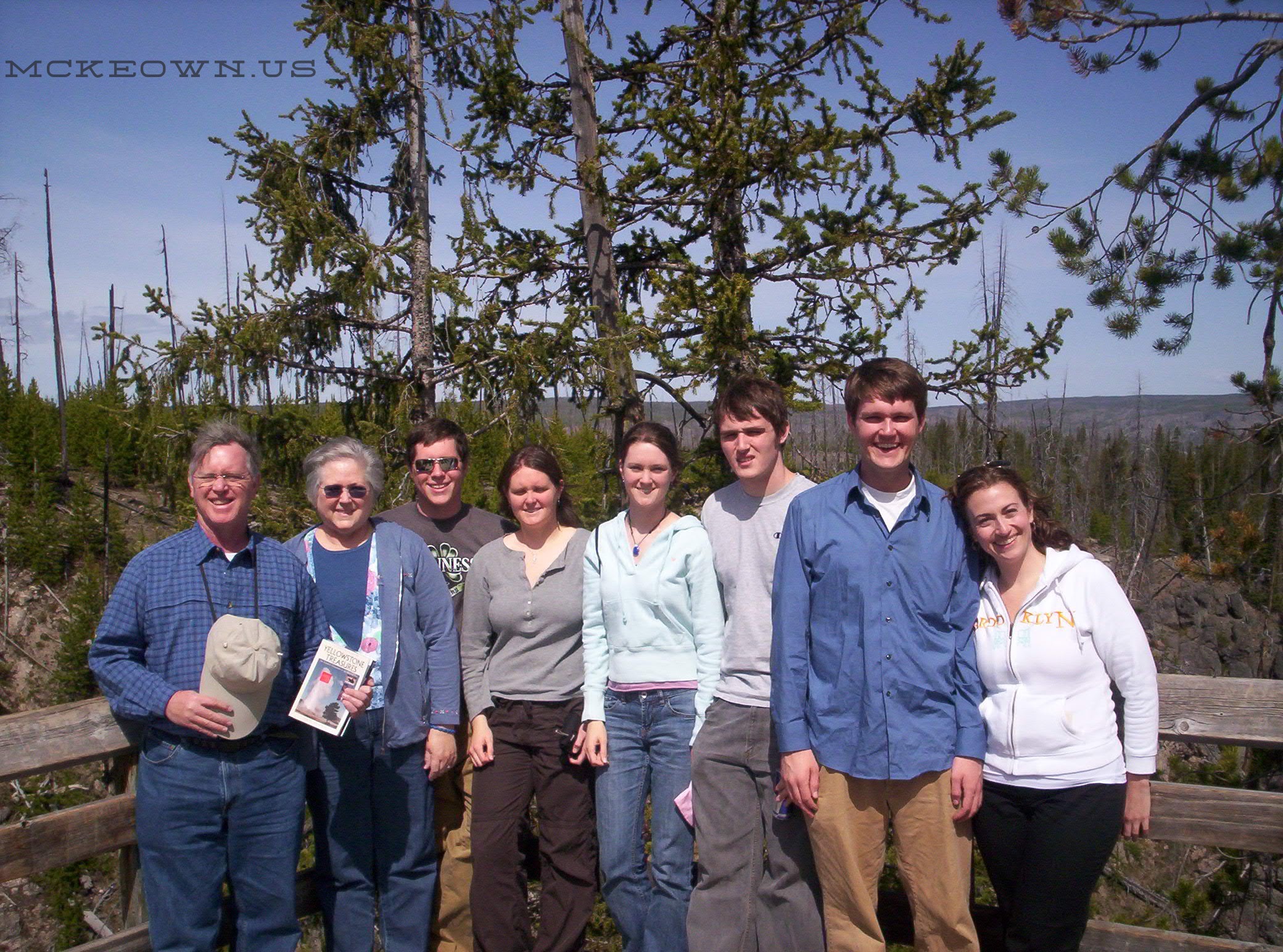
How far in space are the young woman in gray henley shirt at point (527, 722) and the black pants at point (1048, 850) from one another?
5.11ft

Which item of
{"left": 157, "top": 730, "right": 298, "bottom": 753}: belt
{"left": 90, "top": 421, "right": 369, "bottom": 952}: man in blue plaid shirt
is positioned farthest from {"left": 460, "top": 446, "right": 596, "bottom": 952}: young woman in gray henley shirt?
{"left": 157, "top": 730, "right": 298, "bottom": 753}: belt

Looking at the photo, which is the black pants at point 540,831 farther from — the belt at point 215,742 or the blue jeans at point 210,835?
the belt at point 215,742

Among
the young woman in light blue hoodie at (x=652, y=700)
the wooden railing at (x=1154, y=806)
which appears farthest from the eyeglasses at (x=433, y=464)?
the wooden railing at (x=1154, y=806)

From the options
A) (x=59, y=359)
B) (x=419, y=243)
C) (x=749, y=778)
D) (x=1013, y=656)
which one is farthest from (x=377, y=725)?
(x=59, y=359)

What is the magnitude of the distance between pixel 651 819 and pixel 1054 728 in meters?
1.48

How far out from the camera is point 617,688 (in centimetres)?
339

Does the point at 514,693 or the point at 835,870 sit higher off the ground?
the point at 514,693

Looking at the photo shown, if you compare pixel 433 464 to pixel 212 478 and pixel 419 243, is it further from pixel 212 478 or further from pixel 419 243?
pixel 419 243

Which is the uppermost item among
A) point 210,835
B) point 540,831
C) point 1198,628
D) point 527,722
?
point 527,722

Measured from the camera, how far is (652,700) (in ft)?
11.0

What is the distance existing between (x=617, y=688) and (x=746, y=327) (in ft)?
10.0

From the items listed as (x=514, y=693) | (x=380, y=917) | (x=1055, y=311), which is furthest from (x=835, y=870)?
(x=1055, y=311)

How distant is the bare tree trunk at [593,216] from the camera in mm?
6152

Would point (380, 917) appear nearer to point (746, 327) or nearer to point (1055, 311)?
point (746, 327)
